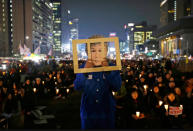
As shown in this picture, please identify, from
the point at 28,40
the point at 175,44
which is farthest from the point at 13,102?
the point at 28,40

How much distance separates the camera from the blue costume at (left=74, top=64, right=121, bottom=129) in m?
2.94

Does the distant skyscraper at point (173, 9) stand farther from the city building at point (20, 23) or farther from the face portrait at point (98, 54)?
the face portrait at point (98, 54)

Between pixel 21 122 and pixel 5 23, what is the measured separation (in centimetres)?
10368

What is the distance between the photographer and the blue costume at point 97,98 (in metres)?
2.94

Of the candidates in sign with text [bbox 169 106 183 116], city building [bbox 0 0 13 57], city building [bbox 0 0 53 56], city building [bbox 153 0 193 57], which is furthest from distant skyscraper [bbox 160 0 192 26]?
sign with text [bbox 169 106 183 116]

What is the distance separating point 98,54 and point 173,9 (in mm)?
162254

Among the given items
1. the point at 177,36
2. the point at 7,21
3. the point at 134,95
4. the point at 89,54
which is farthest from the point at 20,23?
the point at 89,54

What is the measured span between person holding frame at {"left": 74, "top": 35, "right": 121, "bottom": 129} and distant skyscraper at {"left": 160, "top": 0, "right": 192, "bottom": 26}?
473 feet

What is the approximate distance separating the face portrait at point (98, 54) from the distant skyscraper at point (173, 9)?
144136 mm

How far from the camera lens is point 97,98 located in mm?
2949

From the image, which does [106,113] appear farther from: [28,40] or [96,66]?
[28,40]

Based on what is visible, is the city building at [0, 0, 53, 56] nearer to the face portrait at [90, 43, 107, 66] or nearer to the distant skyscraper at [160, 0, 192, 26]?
the distant skyscraper at [160, 0, 192, 26]

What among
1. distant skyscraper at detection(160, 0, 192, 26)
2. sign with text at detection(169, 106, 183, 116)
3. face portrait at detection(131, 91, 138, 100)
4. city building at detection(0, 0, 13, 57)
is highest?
distant skyscraper at detection(160, 0, 192, 26)

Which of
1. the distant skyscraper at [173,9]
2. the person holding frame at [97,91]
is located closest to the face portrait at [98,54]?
the person holding frame at [97,91]
